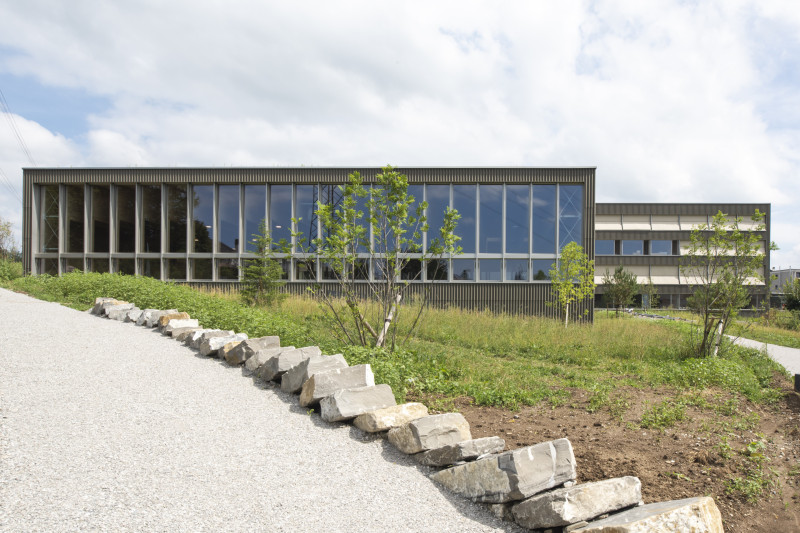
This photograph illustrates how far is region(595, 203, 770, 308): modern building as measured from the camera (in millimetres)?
39188

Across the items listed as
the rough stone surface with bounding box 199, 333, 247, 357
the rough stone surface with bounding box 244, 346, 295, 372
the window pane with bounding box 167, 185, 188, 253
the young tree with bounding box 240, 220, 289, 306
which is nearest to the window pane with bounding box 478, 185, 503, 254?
the young tree with bounding box 240, 220, 289, 306

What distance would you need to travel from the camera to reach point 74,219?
19.6 metres

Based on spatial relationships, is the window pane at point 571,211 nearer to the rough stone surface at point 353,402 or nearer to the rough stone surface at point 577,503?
the rough stone surface at point 353,402

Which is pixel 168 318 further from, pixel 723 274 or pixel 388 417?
pixel 723 274

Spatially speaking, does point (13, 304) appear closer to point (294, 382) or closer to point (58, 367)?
point (58, 367)

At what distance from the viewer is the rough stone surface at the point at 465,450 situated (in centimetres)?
346

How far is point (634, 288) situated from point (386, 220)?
94.1ft

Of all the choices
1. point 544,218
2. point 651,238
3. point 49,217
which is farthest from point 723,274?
point 651,238

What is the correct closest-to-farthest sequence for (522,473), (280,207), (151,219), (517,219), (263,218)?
(522,473) → (517,219) → (263,218) → (280,207) → (151,219)

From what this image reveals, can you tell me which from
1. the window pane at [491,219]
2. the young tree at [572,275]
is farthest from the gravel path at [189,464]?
the window pane at [491,219]

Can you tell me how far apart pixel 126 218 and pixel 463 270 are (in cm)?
1441

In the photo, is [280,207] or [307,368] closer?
[307,368]

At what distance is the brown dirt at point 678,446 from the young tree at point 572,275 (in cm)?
1014

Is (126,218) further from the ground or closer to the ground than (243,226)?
further from the ground
